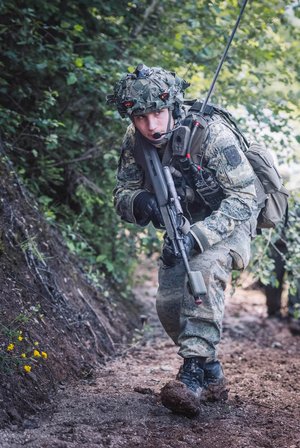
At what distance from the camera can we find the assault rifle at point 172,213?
363 cm

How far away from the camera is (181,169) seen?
4062mm

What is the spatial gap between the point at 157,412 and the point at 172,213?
1095 mm

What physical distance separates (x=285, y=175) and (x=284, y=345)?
6.23 feet

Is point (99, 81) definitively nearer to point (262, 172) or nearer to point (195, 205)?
point (195, 205)

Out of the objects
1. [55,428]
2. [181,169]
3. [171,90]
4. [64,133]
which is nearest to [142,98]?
[171,90]

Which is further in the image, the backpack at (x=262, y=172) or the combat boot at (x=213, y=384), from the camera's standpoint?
the backpack at (x=262, y=172)

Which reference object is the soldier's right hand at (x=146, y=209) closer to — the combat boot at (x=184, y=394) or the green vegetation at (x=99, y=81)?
the combat boot at (x=184, y=394)

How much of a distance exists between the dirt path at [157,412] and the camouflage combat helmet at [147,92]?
1.66 m

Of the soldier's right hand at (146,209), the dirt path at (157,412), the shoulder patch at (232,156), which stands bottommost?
the dirt path at (157,412)

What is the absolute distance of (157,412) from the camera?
142 inches

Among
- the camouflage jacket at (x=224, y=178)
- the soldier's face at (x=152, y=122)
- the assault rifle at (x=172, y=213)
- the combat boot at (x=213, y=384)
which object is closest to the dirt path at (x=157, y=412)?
the combat boot at (x=213, y=384)

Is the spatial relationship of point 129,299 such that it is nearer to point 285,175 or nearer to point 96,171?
point 96,171

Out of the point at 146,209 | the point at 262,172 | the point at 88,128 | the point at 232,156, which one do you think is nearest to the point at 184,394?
the point at 146,209

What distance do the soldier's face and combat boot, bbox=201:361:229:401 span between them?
1.41 m
